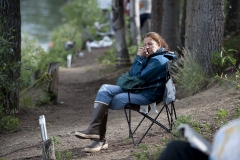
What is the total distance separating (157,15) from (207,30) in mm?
3530

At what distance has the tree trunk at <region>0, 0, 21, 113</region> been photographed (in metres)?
7.54

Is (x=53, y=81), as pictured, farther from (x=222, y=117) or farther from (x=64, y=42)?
(x=64, y=42)

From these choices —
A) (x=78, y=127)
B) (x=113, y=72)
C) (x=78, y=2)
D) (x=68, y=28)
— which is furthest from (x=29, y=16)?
(x=78, y=127)

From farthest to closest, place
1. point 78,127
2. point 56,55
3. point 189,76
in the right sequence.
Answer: point 56,55
point 189,76
point 78,127

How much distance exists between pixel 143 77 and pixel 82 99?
4.76 meters

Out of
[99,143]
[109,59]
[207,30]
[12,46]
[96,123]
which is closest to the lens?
[96,123]

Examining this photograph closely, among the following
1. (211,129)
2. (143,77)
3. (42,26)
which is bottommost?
(42,26)

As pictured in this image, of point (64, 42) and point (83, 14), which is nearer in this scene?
point (64, 42)

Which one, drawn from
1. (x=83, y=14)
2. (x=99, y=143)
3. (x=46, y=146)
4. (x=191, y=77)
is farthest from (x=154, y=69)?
(x=83, y=14)

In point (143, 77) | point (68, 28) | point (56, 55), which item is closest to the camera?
point (143, 77)

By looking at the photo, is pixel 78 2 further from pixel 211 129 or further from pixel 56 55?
pixel 211 129

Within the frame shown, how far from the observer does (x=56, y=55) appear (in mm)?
18047

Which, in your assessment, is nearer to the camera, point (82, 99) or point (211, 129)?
point (211, 129)

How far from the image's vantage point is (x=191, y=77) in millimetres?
8609
